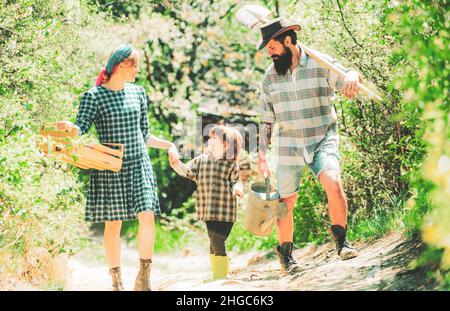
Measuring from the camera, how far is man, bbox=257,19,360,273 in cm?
545

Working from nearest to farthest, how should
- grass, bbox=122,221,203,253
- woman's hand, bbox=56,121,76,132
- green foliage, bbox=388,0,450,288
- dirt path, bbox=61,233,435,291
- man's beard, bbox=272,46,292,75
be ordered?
green foliage, bbox=388,0,450,288 → dirt path, bbox=61,233,435,291 → woman's hand, bbox=56,121,76,132 → man's beard, bbox=272,46,292,75 → grass, bbox=122,221,203,253

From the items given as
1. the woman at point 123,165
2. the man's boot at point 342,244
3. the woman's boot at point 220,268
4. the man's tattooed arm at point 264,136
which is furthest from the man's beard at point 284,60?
the woman's boot at point 220,268

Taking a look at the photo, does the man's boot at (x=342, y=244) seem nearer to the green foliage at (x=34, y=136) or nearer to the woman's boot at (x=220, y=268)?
the woman's boot at (x=220, y=268)

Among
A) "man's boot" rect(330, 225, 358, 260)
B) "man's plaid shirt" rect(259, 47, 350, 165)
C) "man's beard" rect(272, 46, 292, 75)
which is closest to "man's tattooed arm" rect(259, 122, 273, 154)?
"man's plaid shirt" rect(259, 47, 350, 165)

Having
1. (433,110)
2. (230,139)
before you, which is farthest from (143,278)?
(433,110)

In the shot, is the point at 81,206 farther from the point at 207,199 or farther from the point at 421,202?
the point at 421,202

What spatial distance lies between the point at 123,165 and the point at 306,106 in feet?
4.63

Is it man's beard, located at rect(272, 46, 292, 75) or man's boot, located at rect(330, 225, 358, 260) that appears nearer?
man's boot, located at rect(330, 225, 358, 260)

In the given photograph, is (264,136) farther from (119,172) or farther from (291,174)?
(119,172)

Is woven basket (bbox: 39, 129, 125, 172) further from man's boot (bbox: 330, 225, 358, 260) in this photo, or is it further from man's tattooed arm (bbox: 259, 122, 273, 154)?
man's boot (bbox: 330, 225, 358, 260)

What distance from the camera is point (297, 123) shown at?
5715mm

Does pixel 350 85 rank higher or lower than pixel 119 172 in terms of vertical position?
higher

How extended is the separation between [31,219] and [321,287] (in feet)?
7.52

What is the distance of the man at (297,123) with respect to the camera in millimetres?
5445
